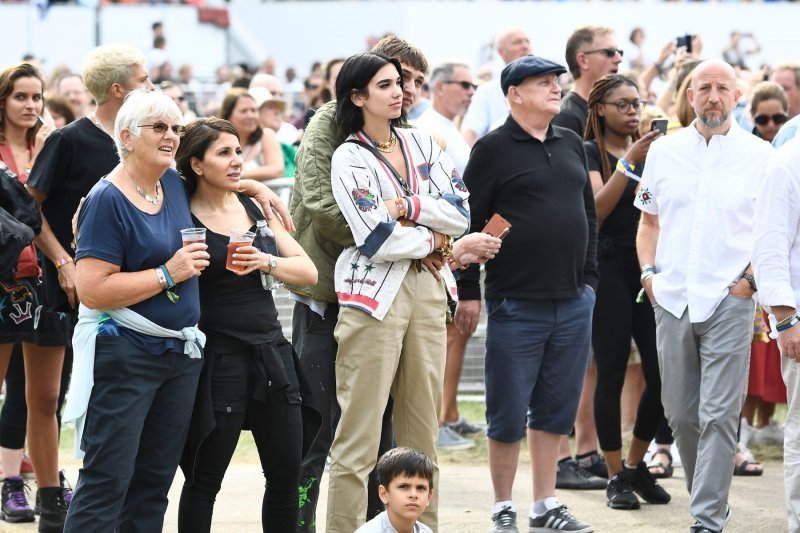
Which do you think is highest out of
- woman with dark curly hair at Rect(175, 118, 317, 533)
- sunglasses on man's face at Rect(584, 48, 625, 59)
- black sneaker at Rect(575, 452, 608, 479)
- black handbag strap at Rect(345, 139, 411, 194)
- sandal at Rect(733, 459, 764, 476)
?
sunglasses on man's face at Rect(584, 48, 625, 59)

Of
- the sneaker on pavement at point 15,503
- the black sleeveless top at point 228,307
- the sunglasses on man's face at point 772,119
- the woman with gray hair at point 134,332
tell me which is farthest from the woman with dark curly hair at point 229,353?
the sunglasses on man's face at point 772,119

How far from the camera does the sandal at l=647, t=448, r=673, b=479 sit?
24.3ft

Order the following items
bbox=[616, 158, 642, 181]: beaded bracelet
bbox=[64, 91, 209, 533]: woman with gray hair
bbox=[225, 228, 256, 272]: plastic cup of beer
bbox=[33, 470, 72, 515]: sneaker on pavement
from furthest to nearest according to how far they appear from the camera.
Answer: bbox=[616, 158, 642, 181]: beaded bracelet → bbox=[33, 470, 72, 515]: sneaker on pavement → bbox=[225, 228, 256, 272]: plastic cup of beer → bbox=[64, 91, 209, 533]: woman with gray hair

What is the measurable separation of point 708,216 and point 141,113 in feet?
8.57

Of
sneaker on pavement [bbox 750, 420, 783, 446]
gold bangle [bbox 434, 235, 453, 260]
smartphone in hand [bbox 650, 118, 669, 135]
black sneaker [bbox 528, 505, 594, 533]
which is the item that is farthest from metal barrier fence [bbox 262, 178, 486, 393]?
gold bangle [bbox 434, 235, 453, 260]

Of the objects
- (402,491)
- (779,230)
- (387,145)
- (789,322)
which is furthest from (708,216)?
(402,491)

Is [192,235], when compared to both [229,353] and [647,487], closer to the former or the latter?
[229,353]

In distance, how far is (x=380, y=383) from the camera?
5203mm

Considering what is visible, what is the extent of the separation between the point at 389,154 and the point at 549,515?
6.49 ft

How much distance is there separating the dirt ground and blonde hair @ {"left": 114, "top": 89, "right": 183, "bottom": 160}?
2310 millimetres

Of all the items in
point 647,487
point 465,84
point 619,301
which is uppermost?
point 465,84

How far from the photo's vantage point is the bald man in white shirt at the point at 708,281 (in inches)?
226

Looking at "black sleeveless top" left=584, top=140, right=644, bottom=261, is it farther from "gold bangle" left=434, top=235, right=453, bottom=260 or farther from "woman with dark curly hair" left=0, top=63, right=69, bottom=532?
"woman with dark curly hair" left=0, top=63, right=69, bottom=532

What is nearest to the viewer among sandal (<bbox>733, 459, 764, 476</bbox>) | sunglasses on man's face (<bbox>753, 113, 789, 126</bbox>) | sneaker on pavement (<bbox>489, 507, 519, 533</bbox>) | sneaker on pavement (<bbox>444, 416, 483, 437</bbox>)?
sneaker on pavement (<bbox>489, 507, 519, 533</bbox>)
